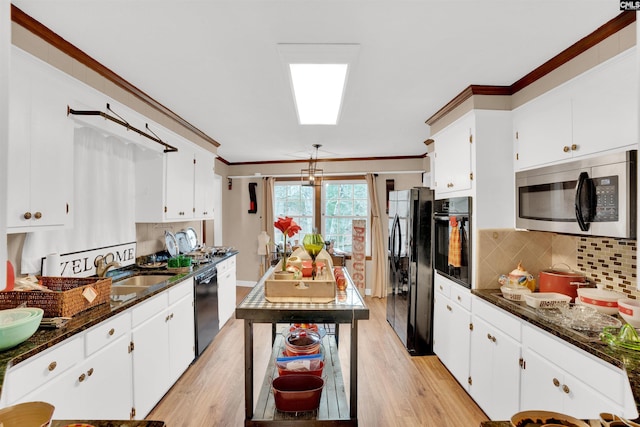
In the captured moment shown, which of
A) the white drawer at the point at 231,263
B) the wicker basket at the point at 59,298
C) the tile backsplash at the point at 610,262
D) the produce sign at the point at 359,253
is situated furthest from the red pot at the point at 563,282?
the produce sign at the point at 359,253

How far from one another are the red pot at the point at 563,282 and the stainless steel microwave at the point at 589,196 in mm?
355

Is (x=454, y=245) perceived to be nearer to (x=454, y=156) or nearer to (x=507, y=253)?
(x=507, y=253)

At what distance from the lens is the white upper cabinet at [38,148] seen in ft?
5.05

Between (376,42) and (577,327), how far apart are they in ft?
6.23

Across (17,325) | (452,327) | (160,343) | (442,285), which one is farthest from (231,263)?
(17,325)

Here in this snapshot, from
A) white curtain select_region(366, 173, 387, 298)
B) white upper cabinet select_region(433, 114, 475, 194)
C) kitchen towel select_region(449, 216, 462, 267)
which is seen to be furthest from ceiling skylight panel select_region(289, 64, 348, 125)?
white curtain select_region(366, 173, 387, 298)

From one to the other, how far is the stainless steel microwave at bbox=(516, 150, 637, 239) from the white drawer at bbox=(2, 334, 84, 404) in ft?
8.91

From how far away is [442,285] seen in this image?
2.99 meters

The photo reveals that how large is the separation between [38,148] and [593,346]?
2929 mm

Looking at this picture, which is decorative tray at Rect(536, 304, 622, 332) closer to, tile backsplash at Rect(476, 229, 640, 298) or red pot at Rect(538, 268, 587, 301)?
red pot at Rect(538, 268, 587, 301)

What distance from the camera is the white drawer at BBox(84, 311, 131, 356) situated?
1631 millimetres

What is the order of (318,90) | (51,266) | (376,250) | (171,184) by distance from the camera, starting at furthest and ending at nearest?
(376,250) < (171,184) < (318,90) < (51,266)

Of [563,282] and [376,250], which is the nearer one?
[563,282]

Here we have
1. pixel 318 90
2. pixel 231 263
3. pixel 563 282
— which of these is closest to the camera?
pixel 563 282
